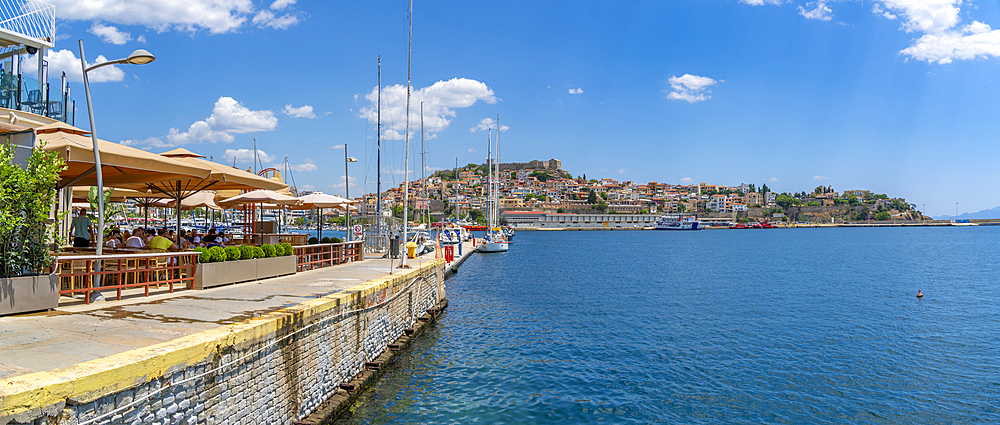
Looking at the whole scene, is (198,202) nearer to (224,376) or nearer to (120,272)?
(120,272)

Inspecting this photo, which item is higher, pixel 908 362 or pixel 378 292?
pixel 378 292

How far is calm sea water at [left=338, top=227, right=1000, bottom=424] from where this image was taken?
10047 mm

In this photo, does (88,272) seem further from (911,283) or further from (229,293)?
(911,283)

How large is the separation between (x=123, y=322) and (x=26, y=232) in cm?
170

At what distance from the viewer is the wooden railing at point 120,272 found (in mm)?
8406

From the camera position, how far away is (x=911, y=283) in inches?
1196

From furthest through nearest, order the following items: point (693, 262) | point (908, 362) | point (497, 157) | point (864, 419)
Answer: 1. point (497, 157)
2. point (693, 262)
3. point (908, 362)
4. point (864, 419)

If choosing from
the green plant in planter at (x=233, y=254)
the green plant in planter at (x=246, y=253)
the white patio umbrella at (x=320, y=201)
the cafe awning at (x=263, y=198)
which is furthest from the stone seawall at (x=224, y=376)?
the white patio umbrella at (x=320, y=201)

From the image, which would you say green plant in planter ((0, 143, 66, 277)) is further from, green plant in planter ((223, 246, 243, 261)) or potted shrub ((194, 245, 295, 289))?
green plant in planter ((223, 246, 243, 261))

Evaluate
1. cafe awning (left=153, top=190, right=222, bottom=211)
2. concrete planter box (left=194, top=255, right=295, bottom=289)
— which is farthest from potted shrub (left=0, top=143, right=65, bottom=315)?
cafe awning (left=153, top=190, right=222, bottom=211)

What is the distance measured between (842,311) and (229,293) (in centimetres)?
2134

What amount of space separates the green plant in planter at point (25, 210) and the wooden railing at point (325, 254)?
7.24 m

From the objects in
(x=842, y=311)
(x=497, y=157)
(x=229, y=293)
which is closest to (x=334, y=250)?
(x=229, y=293)

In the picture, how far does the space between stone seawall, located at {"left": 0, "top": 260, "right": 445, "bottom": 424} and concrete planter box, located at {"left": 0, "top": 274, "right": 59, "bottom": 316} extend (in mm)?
2888
